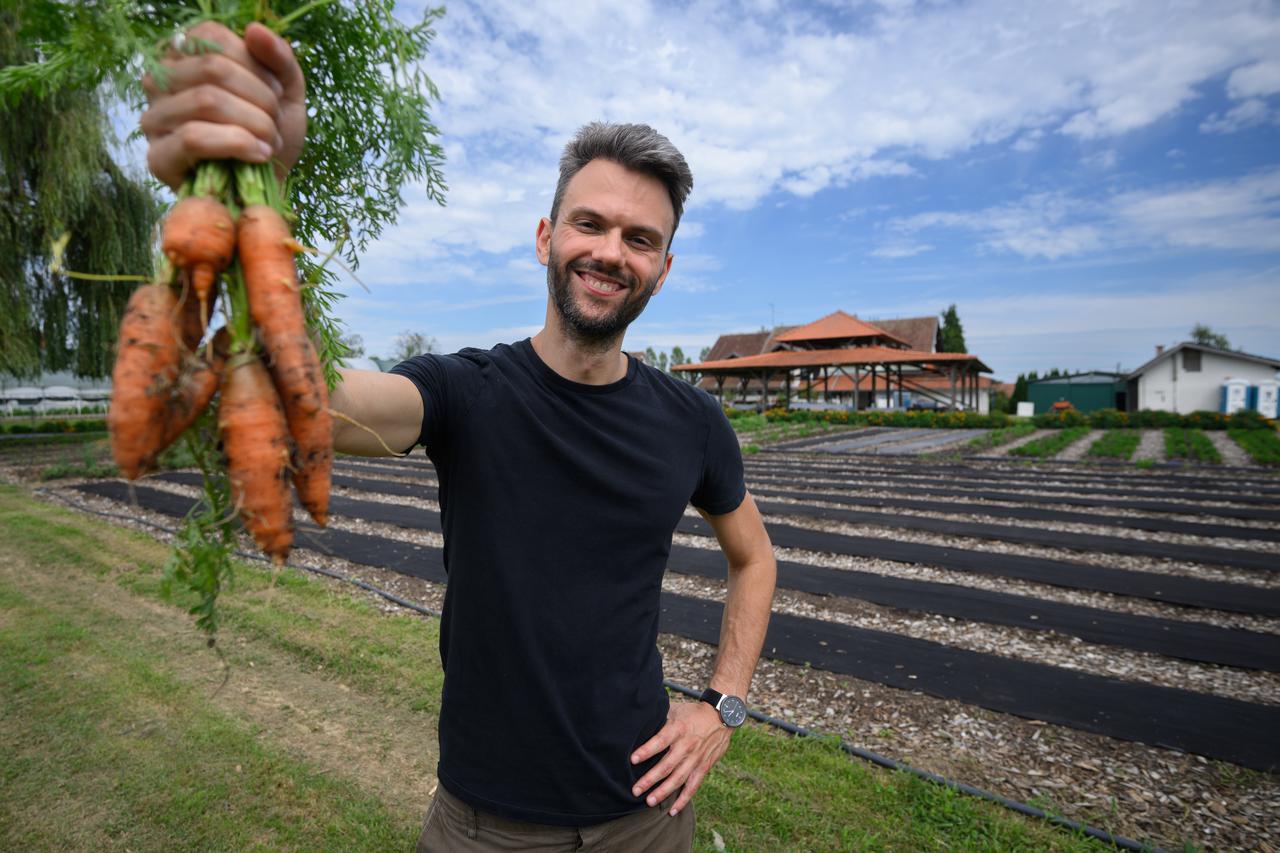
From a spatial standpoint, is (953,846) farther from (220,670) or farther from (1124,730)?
(220,670)

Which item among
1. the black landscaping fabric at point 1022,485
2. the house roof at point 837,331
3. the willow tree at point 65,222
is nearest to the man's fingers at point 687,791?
the willow tree at point 65,222

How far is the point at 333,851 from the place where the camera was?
113 inches

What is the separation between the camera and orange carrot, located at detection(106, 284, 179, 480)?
964 mm

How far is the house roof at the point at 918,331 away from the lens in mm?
42594

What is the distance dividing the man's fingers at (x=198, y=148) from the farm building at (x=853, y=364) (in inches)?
1175

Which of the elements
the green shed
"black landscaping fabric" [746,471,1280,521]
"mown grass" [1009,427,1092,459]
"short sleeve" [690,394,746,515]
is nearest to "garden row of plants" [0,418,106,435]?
"black landscaping fabric" [746,471,1280,521]

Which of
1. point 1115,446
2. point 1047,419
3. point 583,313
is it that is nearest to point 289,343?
point 583,313

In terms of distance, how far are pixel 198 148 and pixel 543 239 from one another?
1.03 meters

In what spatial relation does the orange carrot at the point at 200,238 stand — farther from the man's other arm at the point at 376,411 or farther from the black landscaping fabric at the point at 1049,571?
the black landscaping fabric at the point at 1049,571

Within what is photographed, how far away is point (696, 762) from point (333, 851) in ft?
6.82

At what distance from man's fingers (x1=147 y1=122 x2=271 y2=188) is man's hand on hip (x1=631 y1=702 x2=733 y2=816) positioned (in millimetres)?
1524

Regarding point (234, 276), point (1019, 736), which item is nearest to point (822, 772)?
point (1019, 736)

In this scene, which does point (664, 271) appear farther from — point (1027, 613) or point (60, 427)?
point (60, 427)

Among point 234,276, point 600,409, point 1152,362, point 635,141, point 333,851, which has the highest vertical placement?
point 1152,362
